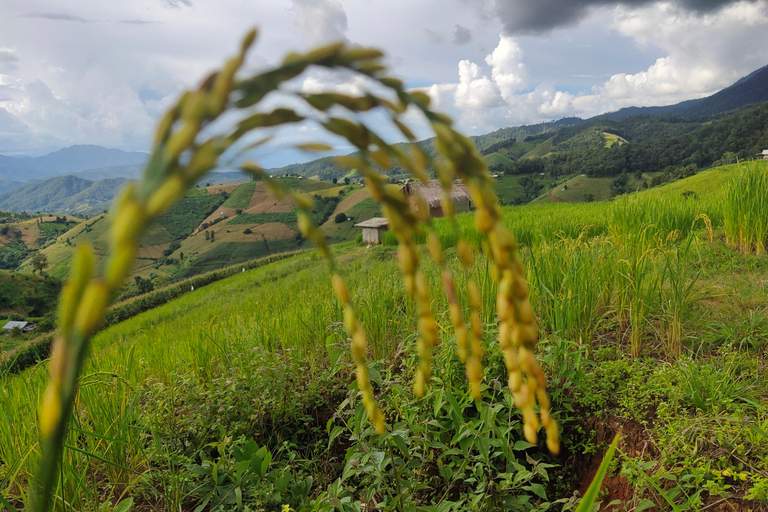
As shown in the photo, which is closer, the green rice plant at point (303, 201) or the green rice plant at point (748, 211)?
the green rice plant at point (303, 201)

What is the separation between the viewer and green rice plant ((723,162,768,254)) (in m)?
5.54

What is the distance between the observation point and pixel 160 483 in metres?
2.72

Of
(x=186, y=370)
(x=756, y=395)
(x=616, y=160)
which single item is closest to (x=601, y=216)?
(x=756, y=395)

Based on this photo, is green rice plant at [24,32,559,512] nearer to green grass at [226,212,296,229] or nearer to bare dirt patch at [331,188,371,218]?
bare dirt patch at [331,188,371,218]

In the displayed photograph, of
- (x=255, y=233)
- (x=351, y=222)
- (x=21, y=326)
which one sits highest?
(x=351, y=222)

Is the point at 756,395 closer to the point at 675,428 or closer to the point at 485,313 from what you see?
the point at 675,428

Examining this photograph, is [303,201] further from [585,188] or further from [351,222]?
[585,188]

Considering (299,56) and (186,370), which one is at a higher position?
(299,56)

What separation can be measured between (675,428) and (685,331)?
4.87 feet

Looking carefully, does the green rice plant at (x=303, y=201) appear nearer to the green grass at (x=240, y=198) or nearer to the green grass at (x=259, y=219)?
the green grass at (x=259, y=219)

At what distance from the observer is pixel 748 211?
220 inches

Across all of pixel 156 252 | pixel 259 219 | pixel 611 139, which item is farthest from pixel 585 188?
pixel 156 252

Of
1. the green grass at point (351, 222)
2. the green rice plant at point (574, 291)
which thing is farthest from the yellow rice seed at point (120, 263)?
the green grass at point (351, 222)

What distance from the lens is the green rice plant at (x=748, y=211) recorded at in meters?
5.54
